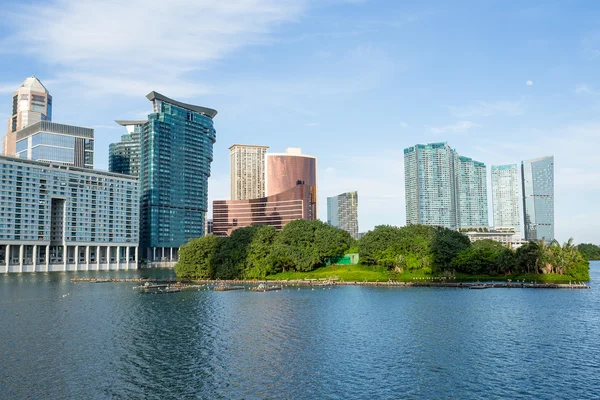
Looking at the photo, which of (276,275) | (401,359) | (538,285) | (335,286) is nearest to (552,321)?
(401,359)

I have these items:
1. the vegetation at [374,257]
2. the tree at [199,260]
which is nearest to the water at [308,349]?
the vegetation at [374,257]

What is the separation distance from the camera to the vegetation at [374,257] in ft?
536

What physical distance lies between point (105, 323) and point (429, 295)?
77.4m

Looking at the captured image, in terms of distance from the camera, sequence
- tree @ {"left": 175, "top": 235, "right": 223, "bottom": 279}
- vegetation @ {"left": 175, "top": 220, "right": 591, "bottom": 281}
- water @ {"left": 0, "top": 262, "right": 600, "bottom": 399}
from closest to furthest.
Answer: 1. water @ {"left": 0, "top": 262, "right": 600, "bottom": 399}
2. vegetation @ {"left": 175, "top": 220, "right": 591, "bottom": 281}
3. tree @ {"left": 175, "top": 235, "right": 223, "bottom": 279}

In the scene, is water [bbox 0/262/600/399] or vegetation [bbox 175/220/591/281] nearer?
water [bbox 0/262/600/399]

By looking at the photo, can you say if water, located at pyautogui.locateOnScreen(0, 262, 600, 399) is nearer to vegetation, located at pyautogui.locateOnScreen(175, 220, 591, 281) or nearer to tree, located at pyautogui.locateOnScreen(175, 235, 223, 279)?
vegetation, located at pyautogui.locateOnScreen(175, 220, 591, 281)

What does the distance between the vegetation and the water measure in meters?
47.5

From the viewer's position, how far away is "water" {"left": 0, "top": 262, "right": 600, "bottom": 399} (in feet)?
174

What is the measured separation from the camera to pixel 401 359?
63656 millimetres

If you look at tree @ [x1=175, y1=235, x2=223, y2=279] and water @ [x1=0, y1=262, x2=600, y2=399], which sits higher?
tree @ [x1=175, y1=235, x2=223, y2=279]

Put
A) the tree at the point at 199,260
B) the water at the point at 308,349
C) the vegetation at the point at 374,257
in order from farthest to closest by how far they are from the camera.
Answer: the tree at the point at 199,260 < the vegetation at the point at 374,257 < the water at the point at 308,349

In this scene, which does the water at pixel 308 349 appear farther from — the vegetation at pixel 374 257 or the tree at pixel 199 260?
the tree at pixel 199 260

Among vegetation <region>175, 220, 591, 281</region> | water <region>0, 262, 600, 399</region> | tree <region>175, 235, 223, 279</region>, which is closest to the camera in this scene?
water <region>0, 262, 600, 399</region>

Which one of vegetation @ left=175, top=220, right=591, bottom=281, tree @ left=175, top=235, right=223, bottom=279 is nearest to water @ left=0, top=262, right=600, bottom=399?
vegetation @ left=175, top=220, right=591, bottom=281
